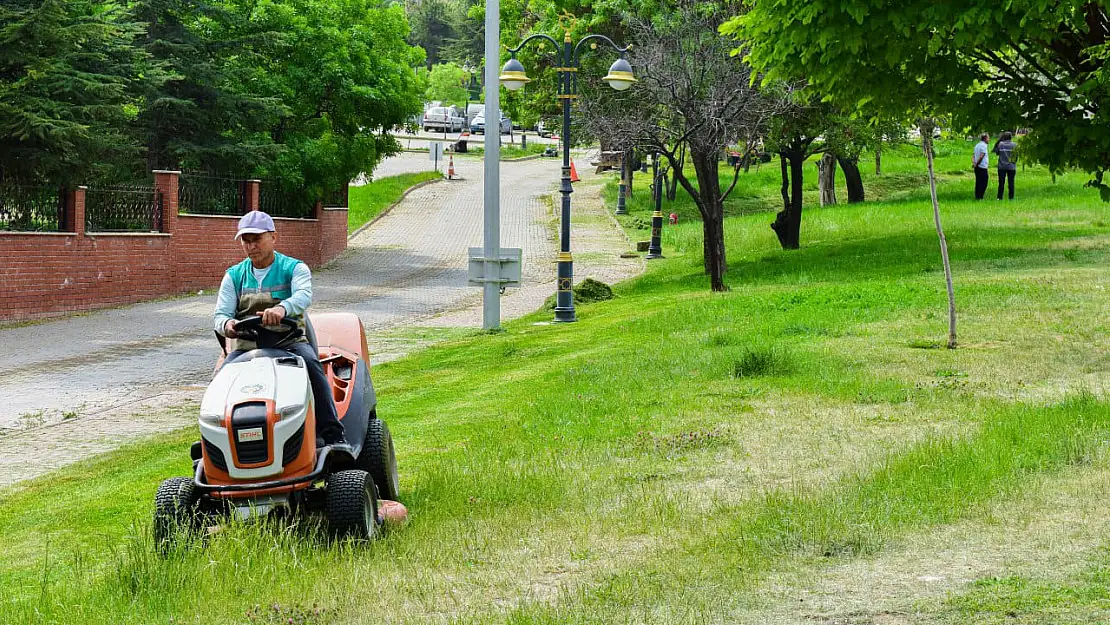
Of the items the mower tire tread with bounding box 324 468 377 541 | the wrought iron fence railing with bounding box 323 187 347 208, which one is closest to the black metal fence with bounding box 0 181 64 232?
the wrought iron fence railing with bounding box 323 187 347 208

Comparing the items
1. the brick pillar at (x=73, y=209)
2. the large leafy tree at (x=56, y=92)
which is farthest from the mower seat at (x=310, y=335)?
the brick pillar at (x=73, y=209)

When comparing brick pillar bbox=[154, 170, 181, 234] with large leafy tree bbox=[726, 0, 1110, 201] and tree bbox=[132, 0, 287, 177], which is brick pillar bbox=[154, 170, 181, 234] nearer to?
tree bbox=[132, 0, 287, 177]

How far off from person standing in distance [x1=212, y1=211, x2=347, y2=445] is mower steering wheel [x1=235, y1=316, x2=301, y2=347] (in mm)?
32

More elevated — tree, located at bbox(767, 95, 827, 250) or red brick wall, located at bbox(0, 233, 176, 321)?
tree, located at bbox(767, 95, 827, 250)

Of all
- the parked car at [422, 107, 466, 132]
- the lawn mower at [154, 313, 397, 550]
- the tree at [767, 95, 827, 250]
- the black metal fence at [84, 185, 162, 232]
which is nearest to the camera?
the lawn mower at [154, 313, 397, 550]

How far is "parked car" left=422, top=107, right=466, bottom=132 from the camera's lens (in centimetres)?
9069

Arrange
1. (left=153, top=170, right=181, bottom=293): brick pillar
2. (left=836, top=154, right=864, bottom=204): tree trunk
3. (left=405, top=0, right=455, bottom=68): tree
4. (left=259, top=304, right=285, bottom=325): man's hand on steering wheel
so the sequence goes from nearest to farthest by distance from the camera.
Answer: (left=259, top=304, right=285, bottom=325): man's hand on steering wheel, (left=153, top=170, right=181, bottom=293): brick pillar, (left=836, top=154, right=864, bottom=204): tree trunk, (left=405, top=0, right=455, bottom=68): tree

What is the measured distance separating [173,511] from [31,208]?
59.4 ft

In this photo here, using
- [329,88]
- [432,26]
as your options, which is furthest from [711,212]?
[432,26]

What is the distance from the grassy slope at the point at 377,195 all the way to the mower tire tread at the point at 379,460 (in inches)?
1406

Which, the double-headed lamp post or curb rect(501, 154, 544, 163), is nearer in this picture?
the double-headed lamp post

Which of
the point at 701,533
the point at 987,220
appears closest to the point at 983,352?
the point at 701,533

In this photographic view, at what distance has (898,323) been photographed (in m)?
15.4

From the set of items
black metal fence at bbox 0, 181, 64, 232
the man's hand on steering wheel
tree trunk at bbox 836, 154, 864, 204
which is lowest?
the man's hand on steering wheel
